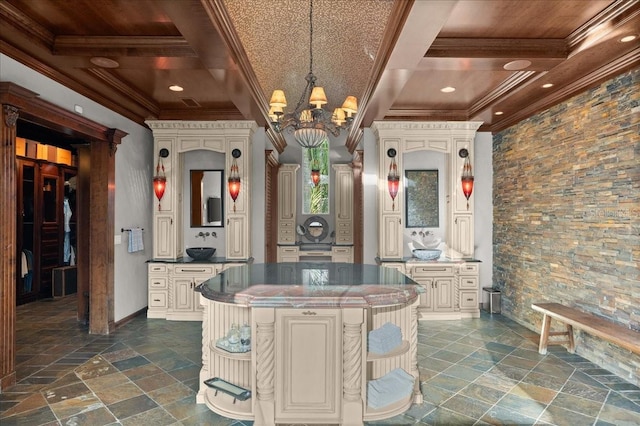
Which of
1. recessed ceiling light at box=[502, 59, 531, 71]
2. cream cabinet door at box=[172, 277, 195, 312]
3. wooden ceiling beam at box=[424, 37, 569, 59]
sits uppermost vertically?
wooden ceiling beam at box=[424, 37, 569, 59]

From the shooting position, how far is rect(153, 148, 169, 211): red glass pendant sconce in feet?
18.1

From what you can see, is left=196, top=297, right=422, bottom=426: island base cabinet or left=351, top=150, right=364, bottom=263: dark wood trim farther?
left=351, top=150, right=364, bottom=263: dark wood trim

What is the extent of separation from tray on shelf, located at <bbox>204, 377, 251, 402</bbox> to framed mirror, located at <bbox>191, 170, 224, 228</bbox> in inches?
134

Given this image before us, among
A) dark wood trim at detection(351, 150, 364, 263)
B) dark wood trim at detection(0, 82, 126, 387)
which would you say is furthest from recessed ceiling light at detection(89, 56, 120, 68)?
dark wood trim at detection(351, 150, 364, 263)

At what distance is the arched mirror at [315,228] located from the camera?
27.5 ft

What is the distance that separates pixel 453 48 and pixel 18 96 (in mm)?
3584

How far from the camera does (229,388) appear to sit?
274 centimetres

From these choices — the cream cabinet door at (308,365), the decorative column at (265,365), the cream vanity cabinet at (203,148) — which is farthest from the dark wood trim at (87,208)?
the cream cabinet door at (308,365)

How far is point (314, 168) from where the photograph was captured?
8.51 metres

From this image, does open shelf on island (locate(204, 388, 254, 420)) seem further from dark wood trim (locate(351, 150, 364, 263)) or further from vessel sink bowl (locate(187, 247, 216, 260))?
dark wood trim (locate(351, 150, 364, 263))

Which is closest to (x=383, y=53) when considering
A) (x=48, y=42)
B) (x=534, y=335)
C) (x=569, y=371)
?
(x=48, y=42)

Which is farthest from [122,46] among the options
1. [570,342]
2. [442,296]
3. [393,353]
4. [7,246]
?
[570,342]

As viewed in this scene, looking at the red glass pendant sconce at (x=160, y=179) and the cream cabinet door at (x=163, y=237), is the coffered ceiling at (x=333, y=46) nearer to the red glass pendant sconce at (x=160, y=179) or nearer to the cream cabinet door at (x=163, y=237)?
the red glass pendant sconce at (x=160, y=179)

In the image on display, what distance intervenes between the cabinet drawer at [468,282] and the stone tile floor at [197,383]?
0.69m
